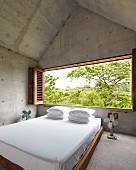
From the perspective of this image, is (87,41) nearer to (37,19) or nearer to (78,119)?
(37,19)

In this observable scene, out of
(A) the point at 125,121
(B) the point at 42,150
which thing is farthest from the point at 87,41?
(B) the point at 42,150

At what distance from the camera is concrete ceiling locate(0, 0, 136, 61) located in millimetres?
2398

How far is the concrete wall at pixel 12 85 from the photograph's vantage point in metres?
2.99

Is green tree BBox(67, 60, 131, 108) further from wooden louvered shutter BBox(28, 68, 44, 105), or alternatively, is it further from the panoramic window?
wooden louvered shutter BBox(28, 68, 44, 105)

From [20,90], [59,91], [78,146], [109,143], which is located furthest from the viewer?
[59,91]

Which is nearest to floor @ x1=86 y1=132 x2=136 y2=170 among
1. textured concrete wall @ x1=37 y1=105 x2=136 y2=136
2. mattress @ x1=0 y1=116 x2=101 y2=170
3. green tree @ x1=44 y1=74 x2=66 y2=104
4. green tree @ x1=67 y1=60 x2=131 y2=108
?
Answer: textured concrete wall @ x1=37 y1=105 x2=136 y2=136

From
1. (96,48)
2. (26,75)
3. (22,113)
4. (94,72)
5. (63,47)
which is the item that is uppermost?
(63,47)

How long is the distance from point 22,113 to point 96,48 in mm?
2851

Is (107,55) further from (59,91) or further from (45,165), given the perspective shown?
(59,91)

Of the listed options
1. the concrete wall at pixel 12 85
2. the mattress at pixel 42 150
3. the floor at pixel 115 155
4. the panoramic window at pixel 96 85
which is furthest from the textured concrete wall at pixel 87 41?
the mattress at pixel 42 150

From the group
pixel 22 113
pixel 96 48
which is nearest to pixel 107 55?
pixel 96 48

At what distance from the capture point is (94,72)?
492cm

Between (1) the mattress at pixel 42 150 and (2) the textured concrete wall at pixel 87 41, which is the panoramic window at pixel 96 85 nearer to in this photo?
(2) the textured concrete wall at pixel 87 41

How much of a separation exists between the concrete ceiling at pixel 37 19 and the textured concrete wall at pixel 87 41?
171 millimetres
